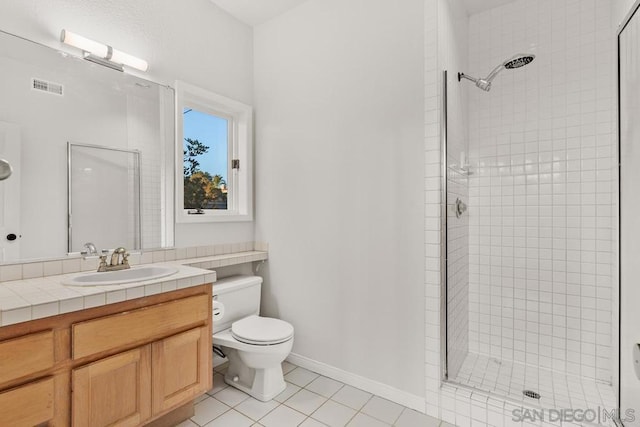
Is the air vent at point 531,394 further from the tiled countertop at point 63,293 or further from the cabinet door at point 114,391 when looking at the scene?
the cabinet door at point 114,391

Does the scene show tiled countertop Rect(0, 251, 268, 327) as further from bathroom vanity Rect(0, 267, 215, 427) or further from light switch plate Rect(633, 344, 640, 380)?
light switch plate Rect(633, 344, 640, 380)

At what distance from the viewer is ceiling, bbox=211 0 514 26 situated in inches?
95.6

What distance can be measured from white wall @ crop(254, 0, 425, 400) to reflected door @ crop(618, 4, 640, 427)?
34.2 inches

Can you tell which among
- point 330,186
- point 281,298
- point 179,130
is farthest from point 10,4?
point 281,298

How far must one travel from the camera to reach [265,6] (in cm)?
247

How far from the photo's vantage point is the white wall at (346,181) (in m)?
1.94

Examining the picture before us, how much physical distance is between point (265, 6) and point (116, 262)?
210 centimetres

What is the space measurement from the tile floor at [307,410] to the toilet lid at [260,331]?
389 millimetres

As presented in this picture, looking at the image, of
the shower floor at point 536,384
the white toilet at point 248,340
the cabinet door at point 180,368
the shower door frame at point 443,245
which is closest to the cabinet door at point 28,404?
the cabinet door at point 180,368

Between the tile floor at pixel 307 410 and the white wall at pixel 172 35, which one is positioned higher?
the white wall at pixel 172 35

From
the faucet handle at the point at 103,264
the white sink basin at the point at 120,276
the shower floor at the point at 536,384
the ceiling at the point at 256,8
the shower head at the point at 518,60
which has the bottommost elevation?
the shower floor at the point at 536,384

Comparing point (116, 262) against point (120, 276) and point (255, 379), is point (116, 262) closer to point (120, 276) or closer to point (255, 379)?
point (120, 276)

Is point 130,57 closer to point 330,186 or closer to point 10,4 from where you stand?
point 10,4

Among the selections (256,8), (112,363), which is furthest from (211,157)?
(112,363)
